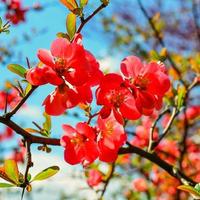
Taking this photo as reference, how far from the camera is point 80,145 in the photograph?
112cm

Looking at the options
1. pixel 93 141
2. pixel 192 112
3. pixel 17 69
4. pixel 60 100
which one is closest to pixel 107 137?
pixel 93 141

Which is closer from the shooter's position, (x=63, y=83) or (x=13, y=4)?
(x=63, y=83)

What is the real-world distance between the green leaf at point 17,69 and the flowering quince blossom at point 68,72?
110 mm

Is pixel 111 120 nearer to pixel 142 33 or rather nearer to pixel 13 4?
pixel 13 4

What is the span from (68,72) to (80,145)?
0.21m

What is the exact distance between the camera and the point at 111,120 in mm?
1101

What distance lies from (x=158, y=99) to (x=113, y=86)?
14 cm

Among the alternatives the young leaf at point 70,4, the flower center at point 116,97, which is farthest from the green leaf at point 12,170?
the young leaf at point 70,4

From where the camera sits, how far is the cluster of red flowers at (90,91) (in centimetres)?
101

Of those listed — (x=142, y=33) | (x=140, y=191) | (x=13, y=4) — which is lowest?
(x=140, y=191)

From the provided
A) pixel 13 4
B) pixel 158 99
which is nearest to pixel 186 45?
pixel 13 4

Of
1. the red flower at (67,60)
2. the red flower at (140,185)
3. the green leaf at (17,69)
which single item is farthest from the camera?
the red flower at (140,185)

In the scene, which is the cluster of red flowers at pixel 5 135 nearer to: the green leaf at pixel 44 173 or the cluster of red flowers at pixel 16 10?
the cluster of red flowers at pixel 16 10

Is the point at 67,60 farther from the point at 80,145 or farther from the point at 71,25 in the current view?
the point at 80,145
